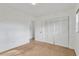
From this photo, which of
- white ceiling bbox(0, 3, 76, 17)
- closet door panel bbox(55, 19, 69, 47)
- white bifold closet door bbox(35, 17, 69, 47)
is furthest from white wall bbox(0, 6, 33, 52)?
closet door panel bbox(55, 19, 69, 47)

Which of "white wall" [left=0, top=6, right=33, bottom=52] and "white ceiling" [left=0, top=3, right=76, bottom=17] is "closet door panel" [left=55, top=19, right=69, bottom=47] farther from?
"white wall" [left=0, top=6, right=33, bottom=52]

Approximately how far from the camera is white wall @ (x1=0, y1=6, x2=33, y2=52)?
2287mm

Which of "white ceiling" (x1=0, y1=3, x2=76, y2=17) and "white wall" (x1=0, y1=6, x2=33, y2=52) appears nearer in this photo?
"white ceiling" (x1=0, y1=3, x2=76, y2=17)

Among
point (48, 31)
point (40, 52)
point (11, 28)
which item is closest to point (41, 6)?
point (40, 52)

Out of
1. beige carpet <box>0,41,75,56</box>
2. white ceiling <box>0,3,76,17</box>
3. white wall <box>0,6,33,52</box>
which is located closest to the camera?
white ceiling <box>0,3,76,17</box>

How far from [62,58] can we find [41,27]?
3081mm

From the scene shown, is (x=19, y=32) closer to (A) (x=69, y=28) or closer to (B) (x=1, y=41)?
(B) (x=1, y=41)

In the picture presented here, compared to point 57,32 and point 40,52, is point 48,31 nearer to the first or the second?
point 57,32

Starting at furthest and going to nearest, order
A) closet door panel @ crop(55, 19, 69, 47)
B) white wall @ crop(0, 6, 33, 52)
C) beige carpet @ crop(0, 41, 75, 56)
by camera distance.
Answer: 1. closet door panel @ crop(55, 19, 69, 47)
2. white wall @ crop(0, 6, 33, 52)
3. beige carpet @ crop(0, 41, 75, 56)

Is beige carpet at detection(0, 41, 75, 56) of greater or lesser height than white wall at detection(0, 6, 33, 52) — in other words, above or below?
below

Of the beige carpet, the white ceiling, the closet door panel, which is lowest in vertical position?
the beige carpet

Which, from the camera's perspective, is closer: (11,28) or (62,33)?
(11,28)

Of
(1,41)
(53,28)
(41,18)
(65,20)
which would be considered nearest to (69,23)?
(65,20)

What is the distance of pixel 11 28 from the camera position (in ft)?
8.55
